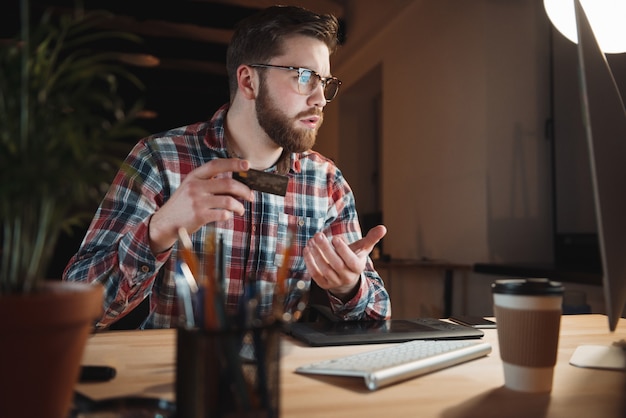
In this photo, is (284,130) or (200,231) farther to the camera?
(284,130)

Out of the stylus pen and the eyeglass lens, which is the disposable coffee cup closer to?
the stylus pen

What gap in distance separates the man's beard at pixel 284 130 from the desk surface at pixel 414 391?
933mm

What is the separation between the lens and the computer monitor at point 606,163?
2.20 ft

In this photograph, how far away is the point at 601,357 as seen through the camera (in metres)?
0.82

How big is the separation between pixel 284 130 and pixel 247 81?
0.25 metres

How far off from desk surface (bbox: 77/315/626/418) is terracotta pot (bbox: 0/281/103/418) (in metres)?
0.17

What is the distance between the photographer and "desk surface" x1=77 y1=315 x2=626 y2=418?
0.56m

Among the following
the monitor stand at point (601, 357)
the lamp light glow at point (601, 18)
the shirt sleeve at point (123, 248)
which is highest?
the lamp light glow at point (601, 18)

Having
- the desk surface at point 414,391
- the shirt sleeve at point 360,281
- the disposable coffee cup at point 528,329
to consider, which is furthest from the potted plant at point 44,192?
the shirt sleeve at point 360,281

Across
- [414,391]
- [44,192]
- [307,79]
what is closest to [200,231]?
[307,79]

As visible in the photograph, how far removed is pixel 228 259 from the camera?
152 cm

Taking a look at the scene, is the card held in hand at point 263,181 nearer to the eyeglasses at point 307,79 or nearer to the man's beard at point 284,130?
the man's beard at point 284,130

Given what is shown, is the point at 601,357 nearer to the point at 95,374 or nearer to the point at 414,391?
the point at 414,391

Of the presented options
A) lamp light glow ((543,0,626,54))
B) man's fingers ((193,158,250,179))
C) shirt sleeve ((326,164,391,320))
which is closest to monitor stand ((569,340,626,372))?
shirt sleeve ((326,164,391,320))
